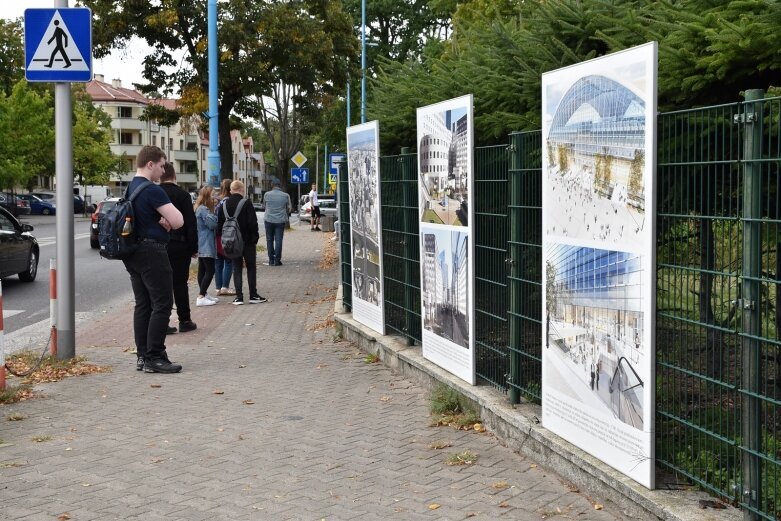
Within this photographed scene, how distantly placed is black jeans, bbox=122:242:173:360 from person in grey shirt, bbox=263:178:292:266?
11997mm

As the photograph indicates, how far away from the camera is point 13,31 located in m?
62.4

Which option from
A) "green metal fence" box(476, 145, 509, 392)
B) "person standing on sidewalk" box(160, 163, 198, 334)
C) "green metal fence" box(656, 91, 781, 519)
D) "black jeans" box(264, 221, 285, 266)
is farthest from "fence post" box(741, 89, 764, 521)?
"black jeans" box(264, 221, 285, 266)

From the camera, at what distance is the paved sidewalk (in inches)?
200

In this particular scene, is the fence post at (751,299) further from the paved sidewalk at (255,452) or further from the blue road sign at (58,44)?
the blue road sign at (58,44)

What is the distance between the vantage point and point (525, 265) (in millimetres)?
6156

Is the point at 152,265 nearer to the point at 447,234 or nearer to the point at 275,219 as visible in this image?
the point at 447,234

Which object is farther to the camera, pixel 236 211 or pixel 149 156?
pixel 236 211

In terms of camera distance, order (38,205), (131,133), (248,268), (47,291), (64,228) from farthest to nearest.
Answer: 1. (131,133)
2. (38,205)
3. (47,291)
4. (248,268)
5. (64,228)

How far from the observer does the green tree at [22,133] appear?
200 ft

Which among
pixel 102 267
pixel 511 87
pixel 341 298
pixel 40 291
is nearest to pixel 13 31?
pixel 102 267

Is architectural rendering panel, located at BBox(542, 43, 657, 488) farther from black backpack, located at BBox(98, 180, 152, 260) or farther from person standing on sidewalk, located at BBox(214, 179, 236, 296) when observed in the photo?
person standing on sidewalk, located at BBox(214, 179, 236, 296)

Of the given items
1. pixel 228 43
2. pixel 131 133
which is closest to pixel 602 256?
pixel 228 43

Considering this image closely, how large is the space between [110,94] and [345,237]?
114 meters

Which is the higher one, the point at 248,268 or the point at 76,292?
the point at 248,268
